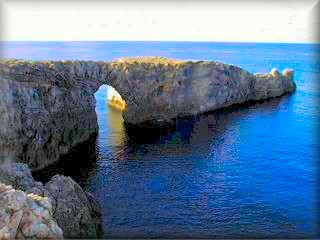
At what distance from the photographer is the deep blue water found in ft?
158

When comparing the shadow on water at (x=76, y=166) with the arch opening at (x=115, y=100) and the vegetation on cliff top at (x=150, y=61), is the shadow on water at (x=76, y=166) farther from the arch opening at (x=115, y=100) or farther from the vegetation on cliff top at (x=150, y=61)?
the arch opening at (x=115, y=100)

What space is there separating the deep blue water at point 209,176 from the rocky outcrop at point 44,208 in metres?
4.66

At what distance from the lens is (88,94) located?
88.2 m

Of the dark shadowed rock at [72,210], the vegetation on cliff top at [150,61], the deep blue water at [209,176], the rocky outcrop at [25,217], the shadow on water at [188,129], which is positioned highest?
the vegetation on cliff top at [150,61]

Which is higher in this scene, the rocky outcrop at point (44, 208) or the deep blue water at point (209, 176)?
the rocky outcrop at point (44, 208)

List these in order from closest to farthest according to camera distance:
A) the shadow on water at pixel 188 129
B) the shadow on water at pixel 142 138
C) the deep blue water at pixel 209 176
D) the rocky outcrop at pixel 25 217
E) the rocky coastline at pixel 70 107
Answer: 1. the rocky outcrop at pixel 25 217
2. the rocky coastline at pixel 70 107
3. the deep blue water at pixel 209 176
4. the shadow on water at pixel 142 138
5. the shadow on water at pixel 188 129

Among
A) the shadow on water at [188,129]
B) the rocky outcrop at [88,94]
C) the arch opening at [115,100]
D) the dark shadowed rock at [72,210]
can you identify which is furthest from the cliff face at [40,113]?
the arch opening at [115,100]

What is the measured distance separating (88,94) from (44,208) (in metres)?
58.6

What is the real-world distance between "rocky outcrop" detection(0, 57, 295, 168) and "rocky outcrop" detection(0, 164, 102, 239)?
60.2 ft

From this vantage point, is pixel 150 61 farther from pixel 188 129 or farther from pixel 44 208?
pixel 44 208

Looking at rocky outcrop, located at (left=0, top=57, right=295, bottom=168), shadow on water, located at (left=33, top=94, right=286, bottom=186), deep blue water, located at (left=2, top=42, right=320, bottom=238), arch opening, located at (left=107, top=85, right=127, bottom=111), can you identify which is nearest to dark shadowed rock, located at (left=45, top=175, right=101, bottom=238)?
deep blue water, located at (left=2, top=42, right=320, bottom=238)

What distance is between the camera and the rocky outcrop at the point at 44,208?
96.1 feet

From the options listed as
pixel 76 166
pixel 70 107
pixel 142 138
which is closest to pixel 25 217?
pixel 76 166

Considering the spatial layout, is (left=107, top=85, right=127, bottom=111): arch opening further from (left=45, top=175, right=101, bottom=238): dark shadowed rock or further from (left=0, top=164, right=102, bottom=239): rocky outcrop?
(left=45, top=175, right=101, bottom=238): dark shadowed rock
